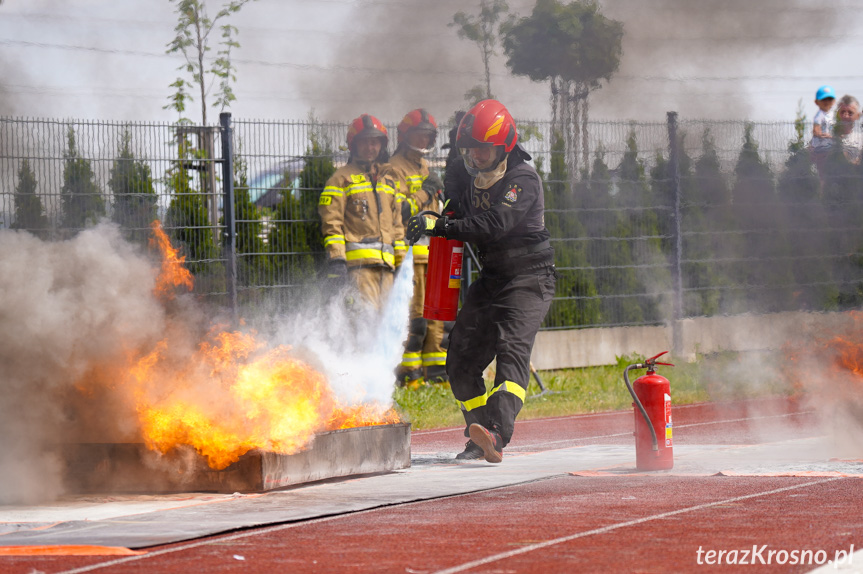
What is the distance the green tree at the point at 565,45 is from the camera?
8438 millimetres

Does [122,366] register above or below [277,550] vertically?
above

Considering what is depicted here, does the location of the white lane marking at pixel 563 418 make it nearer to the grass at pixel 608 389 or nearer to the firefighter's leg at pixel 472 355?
the grass at pixel 608 389

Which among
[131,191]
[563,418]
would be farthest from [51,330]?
[563,418]

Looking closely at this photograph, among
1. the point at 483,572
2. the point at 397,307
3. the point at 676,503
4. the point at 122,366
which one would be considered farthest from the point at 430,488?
the point at 397,307

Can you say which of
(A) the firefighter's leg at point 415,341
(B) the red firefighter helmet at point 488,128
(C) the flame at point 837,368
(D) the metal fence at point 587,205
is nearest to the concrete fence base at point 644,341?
(D) the metal fence at point 587,205

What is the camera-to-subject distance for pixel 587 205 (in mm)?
15508

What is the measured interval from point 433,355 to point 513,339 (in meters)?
6.07

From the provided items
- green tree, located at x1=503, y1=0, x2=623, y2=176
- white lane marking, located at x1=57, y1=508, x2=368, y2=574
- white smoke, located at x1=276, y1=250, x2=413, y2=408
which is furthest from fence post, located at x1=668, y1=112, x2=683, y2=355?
white lane marking, located at x1=57, y1=508, x2=368, y2=574

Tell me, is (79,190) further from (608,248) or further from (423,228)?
(608,248)

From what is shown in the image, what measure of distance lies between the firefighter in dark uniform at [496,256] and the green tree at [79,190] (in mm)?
4339

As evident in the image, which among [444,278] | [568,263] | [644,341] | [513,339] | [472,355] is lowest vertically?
[644,341]

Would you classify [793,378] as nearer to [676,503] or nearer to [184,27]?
[676,503]

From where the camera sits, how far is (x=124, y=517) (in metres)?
5.98

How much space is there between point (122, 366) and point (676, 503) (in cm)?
310
